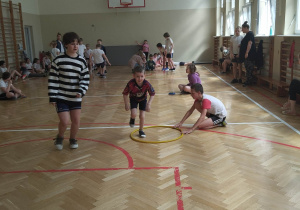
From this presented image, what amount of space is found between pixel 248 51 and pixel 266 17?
165 centimetres

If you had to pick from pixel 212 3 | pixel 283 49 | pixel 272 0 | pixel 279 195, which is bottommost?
pixel 279 195

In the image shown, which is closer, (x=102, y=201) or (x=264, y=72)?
(x=102, y=201)

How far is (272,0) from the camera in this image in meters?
8.07

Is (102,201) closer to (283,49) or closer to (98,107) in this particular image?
(98,107)

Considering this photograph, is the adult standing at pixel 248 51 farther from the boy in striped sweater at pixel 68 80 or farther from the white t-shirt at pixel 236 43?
the boy in striped sweater at pixel 68 80

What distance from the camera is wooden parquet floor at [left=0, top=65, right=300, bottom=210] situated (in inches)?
99.1

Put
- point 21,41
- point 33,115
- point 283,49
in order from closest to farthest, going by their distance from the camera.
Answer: point 33,115
point 283,49
point 21,41

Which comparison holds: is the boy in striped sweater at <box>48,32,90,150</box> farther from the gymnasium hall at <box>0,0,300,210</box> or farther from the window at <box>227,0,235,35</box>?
the window at <box>227,0,235,35</box>

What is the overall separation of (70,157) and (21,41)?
11533mm

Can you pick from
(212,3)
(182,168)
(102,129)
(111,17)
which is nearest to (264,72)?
(102,129)

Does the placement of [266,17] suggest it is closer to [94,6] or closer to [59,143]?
[59,143]

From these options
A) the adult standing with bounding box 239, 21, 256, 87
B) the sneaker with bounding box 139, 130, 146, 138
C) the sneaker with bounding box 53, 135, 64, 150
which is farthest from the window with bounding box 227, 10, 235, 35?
the sneaker with bounding box 53, 135, 64, 150

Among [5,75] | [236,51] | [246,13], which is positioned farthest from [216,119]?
[246,13]

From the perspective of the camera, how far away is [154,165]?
10.5 ft
